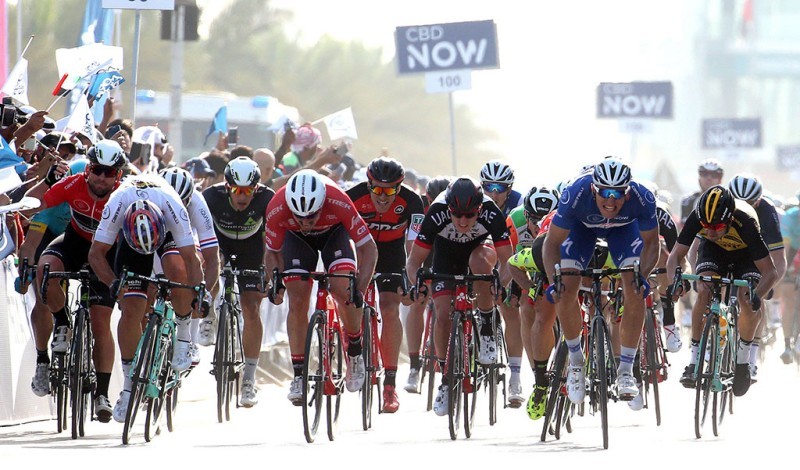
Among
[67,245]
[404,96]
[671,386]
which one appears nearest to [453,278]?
[67,245]

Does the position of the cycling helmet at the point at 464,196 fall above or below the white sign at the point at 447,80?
below

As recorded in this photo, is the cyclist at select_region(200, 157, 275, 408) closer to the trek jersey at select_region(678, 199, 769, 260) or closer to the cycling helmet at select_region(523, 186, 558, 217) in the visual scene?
the cycling helmet at select_region(523, 186, 558, 217)

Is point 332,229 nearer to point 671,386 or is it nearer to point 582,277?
point 582,277

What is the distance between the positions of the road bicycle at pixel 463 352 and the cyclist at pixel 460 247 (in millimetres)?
113

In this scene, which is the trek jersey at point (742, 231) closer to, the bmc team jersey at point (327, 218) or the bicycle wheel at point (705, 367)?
the bicycle wheel at point (705, 367)

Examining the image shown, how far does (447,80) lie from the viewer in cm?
2475

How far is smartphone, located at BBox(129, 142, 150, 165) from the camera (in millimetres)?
15703

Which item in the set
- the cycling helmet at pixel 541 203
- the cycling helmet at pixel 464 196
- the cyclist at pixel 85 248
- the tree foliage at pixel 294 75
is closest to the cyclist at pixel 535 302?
the cycling helmet at pixel 541 203

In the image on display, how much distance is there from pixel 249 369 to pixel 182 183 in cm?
180

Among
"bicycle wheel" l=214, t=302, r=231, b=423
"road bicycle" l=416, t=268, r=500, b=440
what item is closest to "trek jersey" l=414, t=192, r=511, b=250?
"road bicycle" l=416, t=268, r=500, b=440

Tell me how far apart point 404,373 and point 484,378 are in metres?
6.66

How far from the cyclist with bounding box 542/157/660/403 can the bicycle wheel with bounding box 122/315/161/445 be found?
100.0 inches

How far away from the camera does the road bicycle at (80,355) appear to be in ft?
38.7

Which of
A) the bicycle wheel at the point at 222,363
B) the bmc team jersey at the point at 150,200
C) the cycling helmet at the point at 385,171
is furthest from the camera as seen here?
the bicycle wheel at the point at 222,363
